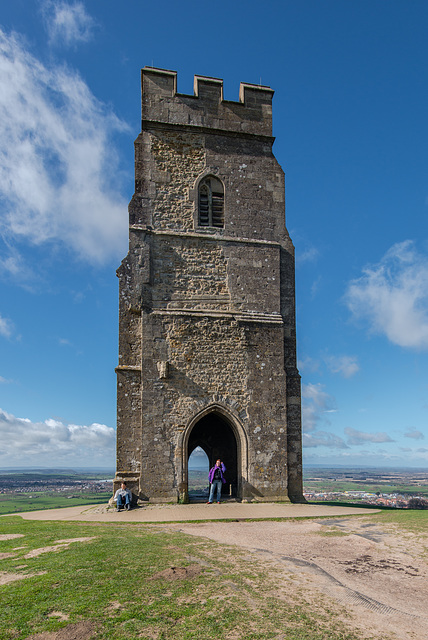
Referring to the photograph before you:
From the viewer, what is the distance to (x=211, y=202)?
52.6ft

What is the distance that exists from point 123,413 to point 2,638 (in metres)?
10.0

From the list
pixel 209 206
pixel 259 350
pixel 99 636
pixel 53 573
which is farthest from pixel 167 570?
pixel 209 206

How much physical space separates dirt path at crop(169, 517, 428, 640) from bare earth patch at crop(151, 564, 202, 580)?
1068 mm

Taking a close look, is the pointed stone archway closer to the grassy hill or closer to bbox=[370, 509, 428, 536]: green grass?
bbox=[370, 509, 428, 536]: green grass

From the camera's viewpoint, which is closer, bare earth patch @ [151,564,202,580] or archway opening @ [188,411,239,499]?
bare earth patch @ [151,564,202,580]

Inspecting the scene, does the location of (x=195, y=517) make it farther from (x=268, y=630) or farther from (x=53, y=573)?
(x=268, y=630)

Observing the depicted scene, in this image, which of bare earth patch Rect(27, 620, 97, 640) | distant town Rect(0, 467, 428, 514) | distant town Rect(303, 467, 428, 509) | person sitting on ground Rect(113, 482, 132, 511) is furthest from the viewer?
distant town Rect(0, 467, 428, 514)

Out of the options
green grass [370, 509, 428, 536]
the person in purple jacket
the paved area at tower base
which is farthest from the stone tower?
green grass [370, 509, 428, 536]

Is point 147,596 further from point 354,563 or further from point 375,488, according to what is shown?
point 375,488

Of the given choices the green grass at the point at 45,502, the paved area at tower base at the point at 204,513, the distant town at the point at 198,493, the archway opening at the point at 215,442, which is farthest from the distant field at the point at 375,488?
the paved area at tower base at the point at 204,513

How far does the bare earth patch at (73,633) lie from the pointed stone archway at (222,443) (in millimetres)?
9678

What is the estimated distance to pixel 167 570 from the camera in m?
5.72

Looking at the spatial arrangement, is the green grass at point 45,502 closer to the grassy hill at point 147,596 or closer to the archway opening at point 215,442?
the archway opening at point 215,442

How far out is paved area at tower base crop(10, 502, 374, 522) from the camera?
1105 cm
